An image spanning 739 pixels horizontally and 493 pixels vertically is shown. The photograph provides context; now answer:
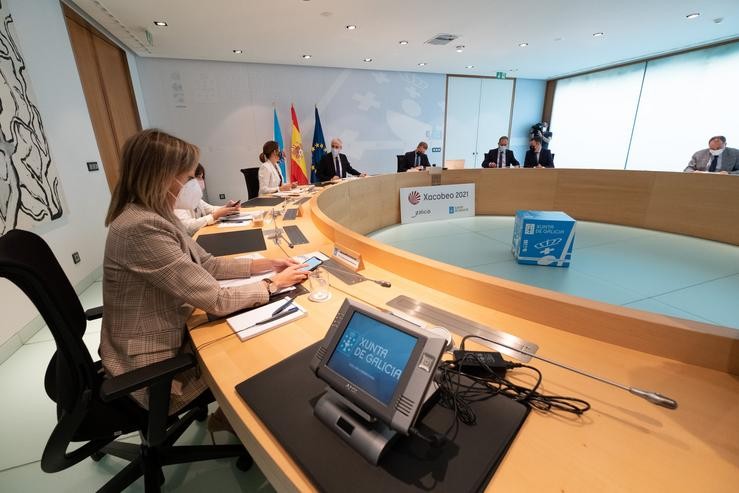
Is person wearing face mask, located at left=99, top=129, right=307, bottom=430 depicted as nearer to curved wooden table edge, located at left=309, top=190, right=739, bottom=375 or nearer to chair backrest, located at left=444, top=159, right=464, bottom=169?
curved wooden table edge, located at left=309, top=190, right=739, bottom=375

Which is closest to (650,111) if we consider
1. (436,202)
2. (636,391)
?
(436,202)

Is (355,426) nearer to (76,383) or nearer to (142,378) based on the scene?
(142,378)

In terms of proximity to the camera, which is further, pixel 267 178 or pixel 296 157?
pixel 296 157

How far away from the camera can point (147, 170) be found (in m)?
Answer: 1.05

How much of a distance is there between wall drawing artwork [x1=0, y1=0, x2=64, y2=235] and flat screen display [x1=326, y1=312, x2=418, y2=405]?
Result: 8.40 feet

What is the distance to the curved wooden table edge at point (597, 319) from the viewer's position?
2.72 ft

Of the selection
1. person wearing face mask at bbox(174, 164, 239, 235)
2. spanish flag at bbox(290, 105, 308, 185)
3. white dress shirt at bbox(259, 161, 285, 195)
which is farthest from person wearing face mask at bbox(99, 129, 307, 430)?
spanish flag at bbox(290, 105, 308, 185)

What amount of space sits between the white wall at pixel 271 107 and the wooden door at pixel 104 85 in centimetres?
88

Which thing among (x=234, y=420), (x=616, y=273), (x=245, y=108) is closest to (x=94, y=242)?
(x=234, y=420)

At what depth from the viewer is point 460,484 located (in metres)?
0.57

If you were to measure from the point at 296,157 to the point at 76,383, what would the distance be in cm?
603

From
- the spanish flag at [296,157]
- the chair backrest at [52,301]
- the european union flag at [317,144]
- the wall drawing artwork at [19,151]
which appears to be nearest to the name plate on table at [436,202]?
the european union flag at [317,144]

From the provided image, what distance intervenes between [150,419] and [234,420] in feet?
1.29

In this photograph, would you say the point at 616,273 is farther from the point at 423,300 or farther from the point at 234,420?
the point at 234,420
